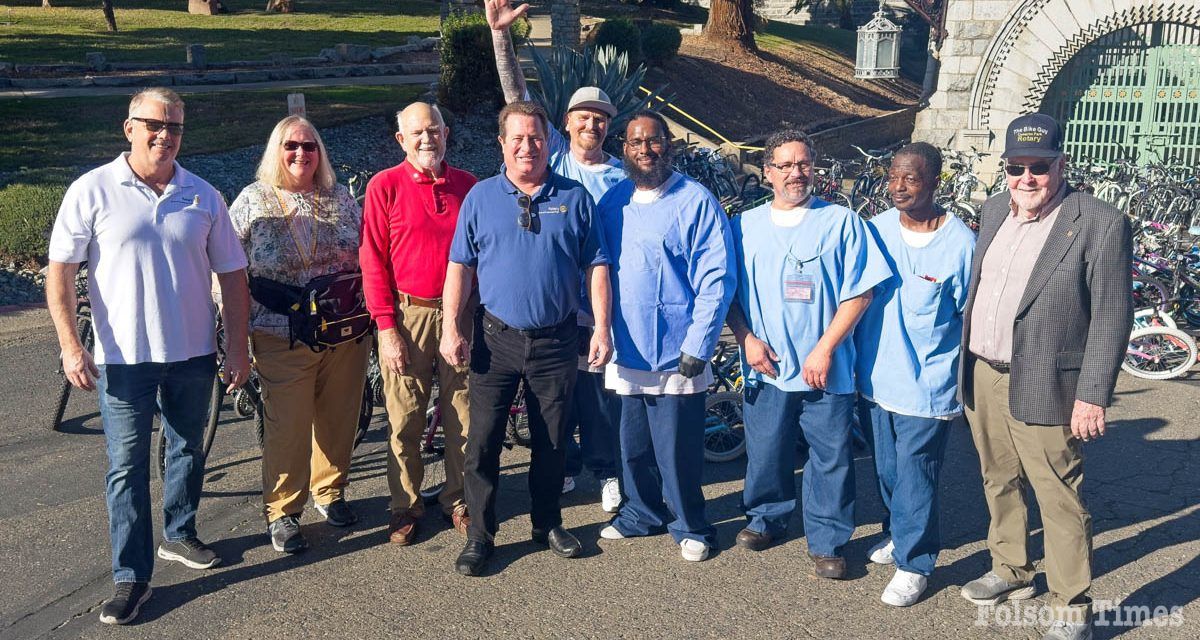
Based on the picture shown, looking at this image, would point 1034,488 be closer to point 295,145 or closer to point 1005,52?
point 295,145

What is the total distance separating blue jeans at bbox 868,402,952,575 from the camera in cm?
440

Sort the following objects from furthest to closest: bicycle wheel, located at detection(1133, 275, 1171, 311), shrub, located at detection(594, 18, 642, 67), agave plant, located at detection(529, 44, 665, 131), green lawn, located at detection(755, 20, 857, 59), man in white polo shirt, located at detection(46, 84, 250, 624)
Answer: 1. green lawn, located at detection(755, 20, 857, 59)
2. shrub, located at detection(594, 18, 642, 67)
3. agave plant, located at detection(529, 44, 665, 131)
4. bicycle wheel, located at detection(1133, 275, 1171, 311)
5. man in white polo shirt, located at detection(46, 84, 250, 624)

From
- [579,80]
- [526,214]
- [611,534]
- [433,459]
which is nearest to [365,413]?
[433,459]

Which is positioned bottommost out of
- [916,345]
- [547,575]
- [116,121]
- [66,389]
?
[547,575]

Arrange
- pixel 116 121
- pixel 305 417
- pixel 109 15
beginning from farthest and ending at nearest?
pixel 109 15 < pixel 116 121 < pixel 305 417

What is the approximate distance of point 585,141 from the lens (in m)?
5.08

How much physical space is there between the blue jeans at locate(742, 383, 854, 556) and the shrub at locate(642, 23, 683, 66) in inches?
801

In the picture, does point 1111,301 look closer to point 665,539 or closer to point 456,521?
point 665,539

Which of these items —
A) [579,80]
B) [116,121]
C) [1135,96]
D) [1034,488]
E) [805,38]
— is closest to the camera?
[1034,488]

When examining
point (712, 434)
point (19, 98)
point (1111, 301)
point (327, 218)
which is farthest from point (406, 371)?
point (19, 98)

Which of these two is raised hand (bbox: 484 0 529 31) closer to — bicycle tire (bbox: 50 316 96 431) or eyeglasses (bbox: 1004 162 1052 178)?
eyeglasses (bbox: 1004 162 1052 178)

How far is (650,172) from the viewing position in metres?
4.62

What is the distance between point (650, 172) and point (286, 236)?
1.66 m

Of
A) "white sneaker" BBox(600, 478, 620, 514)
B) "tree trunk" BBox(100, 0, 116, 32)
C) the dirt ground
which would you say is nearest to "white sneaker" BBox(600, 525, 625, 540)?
"white sneaker" BBox(600, 478, 620, 514)
